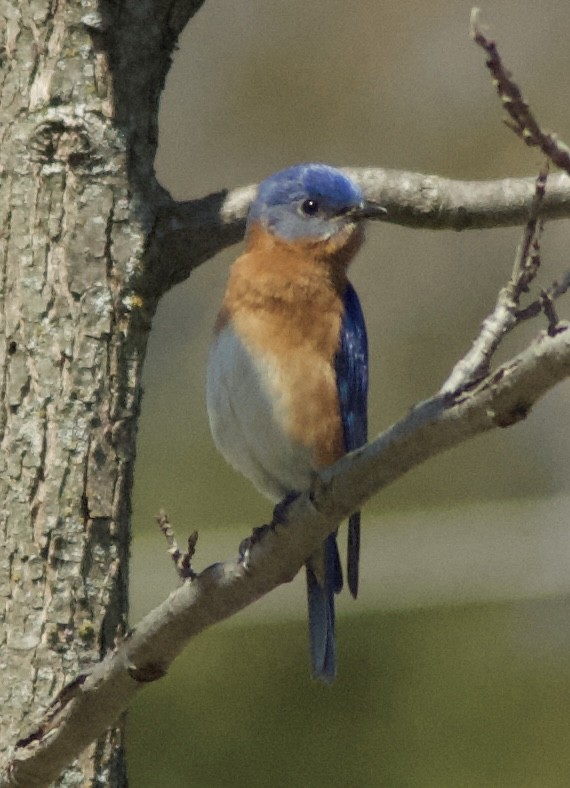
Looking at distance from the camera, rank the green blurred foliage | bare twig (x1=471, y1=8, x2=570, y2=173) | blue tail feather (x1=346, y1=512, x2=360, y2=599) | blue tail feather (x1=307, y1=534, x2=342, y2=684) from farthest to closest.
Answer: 1. the green blurred foliage
2. blue tail feather (x1=307, y1=534, x2=342, y2=684)
3. blue tail feather (x1=346, y1=512, x2=360, y2=599)
4. bare twig (x1=471, y1=8, x2=570, y2=173)

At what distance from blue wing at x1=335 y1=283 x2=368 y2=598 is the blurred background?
5.19ft

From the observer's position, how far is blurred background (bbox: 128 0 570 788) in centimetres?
677

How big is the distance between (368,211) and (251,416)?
78 cm

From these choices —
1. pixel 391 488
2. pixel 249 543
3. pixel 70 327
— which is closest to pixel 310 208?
pixel 70 327

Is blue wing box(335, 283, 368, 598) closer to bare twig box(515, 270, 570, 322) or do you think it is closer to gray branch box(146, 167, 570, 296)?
gray branch box(146, 167, 570, 296)

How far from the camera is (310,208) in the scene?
542 cm

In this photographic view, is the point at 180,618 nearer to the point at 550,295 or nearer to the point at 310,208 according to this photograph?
the point at 550,295

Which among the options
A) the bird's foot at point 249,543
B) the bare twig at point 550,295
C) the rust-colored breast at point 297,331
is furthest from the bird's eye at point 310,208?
the bare twig at point 550,295

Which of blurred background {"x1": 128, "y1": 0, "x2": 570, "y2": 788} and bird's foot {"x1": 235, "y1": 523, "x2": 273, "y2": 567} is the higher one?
blurred background {"x1": 128, "y1": 0, "x2": 570, "y2": 788}

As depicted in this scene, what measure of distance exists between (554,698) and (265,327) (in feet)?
9.92

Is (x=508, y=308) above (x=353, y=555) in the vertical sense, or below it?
below

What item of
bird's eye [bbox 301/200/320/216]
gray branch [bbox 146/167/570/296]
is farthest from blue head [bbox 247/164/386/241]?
gray branch [bbox 146/167/570/296]

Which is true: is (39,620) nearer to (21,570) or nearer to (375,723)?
(21,570)

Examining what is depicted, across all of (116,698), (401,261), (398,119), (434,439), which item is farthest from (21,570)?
(398,119)
